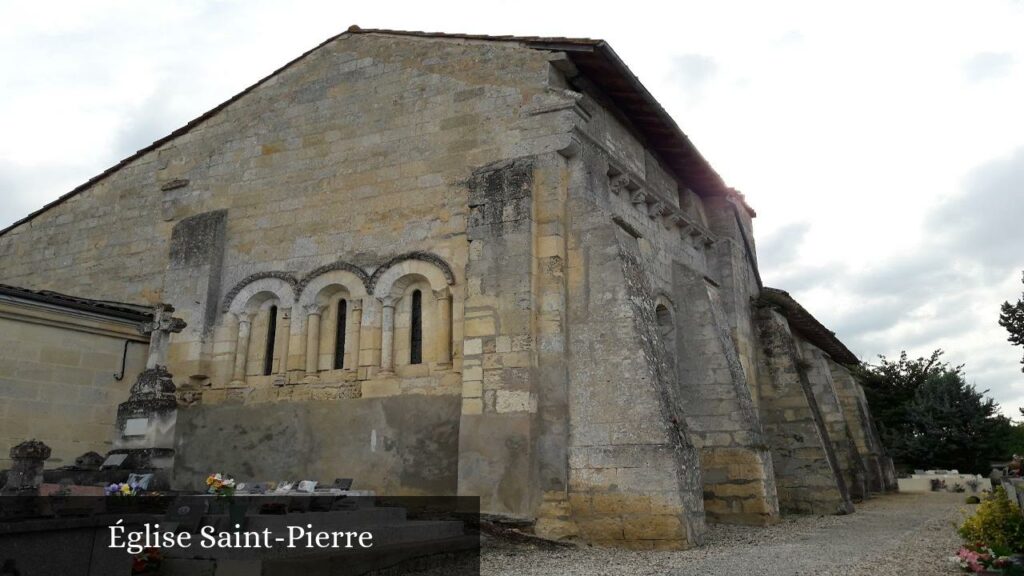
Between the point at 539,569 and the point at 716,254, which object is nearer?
the point at 539,569

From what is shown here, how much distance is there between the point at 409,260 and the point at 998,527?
7.30 meters

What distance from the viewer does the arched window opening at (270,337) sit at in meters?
11.0

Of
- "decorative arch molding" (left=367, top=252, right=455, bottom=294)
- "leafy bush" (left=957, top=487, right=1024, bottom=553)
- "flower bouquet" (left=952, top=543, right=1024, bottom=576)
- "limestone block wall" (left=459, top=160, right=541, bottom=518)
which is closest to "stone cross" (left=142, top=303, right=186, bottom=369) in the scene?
"decorative arch molding" (left=367, top=252, right=455, bottom=294)

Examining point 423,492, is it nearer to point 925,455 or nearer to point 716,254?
point 716,254

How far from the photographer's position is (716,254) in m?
14.3

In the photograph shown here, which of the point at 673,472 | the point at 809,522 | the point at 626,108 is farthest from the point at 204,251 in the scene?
the point at 809,522

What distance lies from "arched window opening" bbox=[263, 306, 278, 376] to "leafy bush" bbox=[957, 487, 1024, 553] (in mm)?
9007

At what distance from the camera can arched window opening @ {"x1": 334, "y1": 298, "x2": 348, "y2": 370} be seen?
10.5m

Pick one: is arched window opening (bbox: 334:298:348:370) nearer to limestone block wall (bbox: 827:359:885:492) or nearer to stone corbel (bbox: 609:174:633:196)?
stone corbel (bbox: 609:174:633:196)

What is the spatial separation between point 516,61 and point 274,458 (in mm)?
6613

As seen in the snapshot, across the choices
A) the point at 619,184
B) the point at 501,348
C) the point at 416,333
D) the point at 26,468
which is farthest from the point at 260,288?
the point at 619,184

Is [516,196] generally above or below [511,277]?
above

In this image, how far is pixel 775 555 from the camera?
7.48m

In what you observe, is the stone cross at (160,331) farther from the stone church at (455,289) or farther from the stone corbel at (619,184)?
the stone corbel at (619,184)
